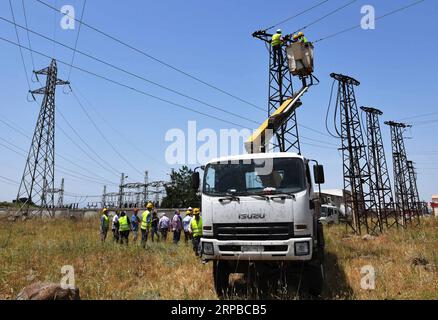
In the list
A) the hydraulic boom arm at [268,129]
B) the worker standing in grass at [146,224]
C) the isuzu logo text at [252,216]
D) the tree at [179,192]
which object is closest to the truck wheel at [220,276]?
the isuzu logo text at [252,216]

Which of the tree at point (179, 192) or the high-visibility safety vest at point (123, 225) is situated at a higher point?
the tree at point (179, 192)

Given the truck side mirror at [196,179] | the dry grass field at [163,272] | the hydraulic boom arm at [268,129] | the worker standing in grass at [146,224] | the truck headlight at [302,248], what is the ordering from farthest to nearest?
the worker standing in grass at [146,224], the hydraulic boom arm at [268,129], the truck side mirror at [196,179], the dry grass field at [163,272], the truck headlight at [302,248]

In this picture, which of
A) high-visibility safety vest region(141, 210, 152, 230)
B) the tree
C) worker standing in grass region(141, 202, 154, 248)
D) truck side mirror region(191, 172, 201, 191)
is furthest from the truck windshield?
the tree

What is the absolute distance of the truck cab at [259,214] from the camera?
6.32 m

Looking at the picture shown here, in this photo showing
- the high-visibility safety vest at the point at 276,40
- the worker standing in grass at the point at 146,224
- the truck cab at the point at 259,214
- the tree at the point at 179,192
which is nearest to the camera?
the truck cab at the point at 259,214

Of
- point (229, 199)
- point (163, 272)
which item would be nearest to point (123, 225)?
point (163, 272)

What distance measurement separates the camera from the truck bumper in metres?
6.21

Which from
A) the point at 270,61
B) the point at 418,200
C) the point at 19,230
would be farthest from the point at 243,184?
the point at 418,200

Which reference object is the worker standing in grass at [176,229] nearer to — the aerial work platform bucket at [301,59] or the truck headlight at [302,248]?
the aerial work platform bucket at [301,59]
